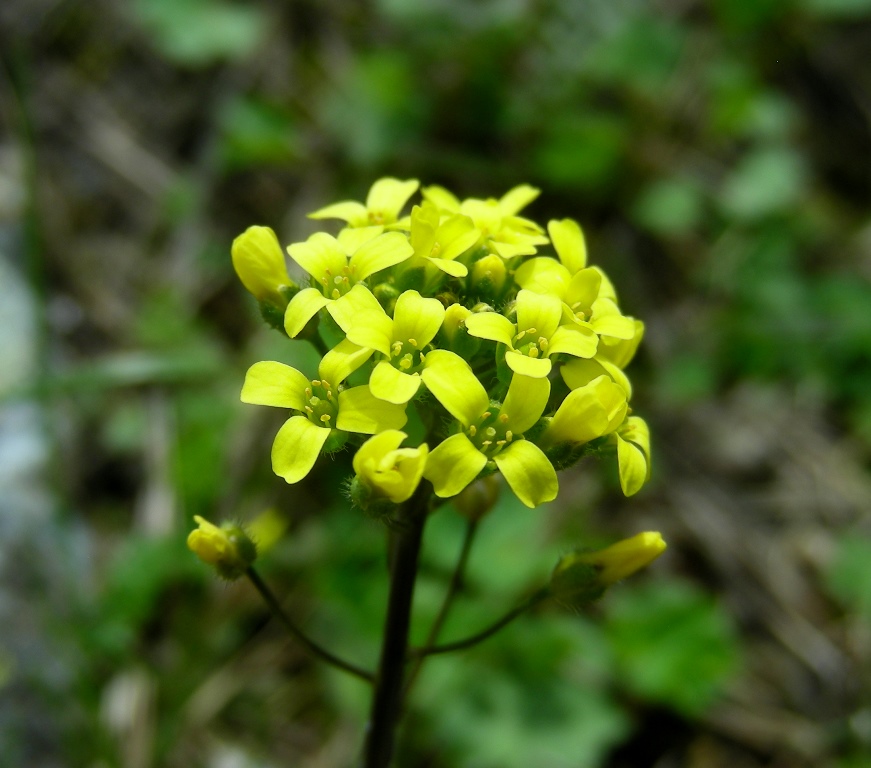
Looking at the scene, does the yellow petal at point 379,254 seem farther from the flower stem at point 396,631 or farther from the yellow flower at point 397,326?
the flower stem at point 396,631

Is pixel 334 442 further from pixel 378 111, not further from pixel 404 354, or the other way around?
pixel 378 111

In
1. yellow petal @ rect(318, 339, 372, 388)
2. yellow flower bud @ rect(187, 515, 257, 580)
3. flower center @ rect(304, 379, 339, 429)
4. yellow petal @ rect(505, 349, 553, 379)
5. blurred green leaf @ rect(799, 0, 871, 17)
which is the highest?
blurred green leaf @ rect(799, 0, 871, 17)

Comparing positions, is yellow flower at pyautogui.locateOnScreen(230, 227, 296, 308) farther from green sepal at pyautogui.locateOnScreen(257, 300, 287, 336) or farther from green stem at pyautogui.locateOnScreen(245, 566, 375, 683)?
green stem at pyautogui.locateOnScreen(245, 566, 375, 683)

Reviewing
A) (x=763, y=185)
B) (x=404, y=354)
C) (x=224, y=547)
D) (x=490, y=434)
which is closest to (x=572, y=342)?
(x=490, y=434)

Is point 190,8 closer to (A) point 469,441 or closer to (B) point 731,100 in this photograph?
(B) point 731,100

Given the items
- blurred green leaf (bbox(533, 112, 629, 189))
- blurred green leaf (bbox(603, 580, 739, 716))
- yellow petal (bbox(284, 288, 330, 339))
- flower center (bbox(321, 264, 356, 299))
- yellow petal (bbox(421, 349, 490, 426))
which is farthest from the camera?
blurred green leaf (bbox(533, 112, 629, 189))

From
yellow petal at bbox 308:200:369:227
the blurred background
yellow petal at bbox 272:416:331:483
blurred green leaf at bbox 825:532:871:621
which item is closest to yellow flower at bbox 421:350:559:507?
yellow petal at bbox 272:416:331:483
